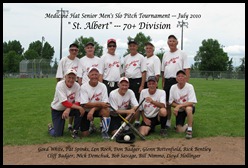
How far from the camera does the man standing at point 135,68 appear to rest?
7723 millimetres

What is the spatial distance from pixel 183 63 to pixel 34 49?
82.8m

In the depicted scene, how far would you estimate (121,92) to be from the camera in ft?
23.4

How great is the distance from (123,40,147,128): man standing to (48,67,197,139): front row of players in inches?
22.2

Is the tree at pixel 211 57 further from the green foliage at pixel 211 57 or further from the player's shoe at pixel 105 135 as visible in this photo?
the player's shoe at pixel 105 135

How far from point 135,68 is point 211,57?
55313 mm

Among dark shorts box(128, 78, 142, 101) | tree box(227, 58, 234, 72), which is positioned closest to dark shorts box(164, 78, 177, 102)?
dark shorts box(128, 78, 142, 101)

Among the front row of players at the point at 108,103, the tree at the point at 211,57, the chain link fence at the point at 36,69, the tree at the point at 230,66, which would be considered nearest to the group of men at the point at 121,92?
the front row of players at the point at 108,103

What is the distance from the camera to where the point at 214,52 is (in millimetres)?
60125

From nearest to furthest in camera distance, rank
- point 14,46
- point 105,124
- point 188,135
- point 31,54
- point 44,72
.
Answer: point 188,135 < point 105,124 < point 44,72 < point 31,54 < point 14,46

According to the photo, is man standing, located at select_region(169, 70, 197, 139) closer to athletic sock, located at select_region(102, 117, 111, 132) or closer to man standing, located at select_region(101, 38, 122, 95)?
man standing, located at select_region(101, 38, 122, 95)

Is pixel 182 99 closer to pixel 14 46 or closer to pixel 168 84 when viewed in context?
pixel 168 84

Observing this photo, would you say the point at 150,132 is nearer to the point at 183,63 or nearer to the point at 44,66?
the point at 183,63

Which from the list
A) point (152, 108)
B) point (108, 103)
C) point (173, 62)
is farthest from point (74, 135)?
point (173, 62)

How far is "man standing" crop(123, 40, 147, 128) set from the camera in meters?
7.72
